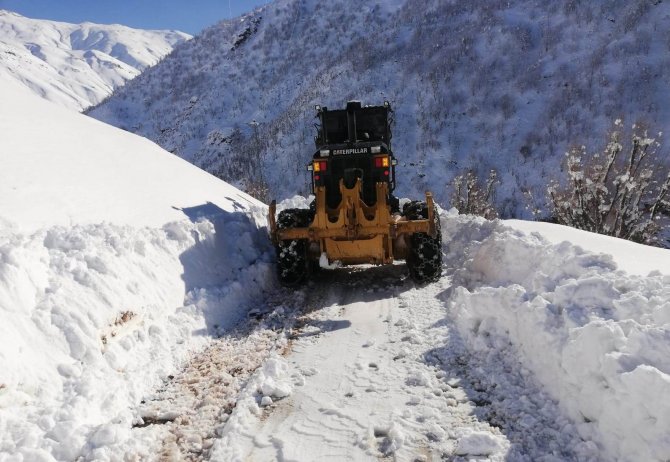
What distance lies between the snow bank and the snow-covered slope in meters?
3.21

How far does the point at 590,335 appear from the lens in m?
3.57

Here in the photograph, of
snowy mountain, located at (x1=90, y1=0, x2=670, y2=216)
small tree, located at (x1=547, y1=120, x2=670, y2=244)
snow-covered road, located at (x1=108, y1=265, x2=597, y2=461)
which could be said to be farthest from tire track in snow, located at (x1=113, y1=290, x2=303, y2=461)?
snowy mountain, located at (x1=90, y1=0, x2=670, y2=216)

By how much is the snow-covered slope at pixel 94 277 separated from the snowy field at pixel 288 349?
20 mm

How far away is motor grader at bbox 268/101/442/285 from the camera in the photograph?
24.6ft

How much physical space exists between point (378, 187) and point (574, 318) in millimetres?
3987

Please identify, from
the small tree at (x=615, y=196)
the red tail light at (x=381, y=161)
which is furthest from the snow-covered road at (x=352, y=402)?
the small tree at (x=615, y=196)

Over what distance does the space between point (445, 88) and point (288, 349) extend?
131 feet

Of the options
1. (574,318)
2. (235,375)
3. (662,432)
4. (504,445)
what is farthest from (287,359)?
(662,432)

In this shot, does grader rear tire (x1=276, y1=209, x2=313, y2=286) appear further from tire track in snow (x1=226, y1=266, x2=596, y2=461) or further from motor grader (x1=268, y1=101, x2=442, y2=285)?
tire track in snow (x1=226, y1=266, x2=596, y2=461)

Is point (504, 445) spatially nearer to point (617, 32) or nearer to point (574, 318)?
point (574, 318)

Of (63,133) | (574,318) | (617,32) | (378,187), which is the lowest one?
(574,318)

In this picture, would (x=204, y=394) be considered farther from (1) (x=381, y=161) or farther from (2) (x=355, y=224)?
(1) (x=381, y=161)

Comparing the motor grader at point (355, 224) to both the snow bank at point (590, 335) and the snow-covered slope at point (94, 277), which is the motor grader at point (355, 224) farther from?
A: the snow bank at point (590, 335)

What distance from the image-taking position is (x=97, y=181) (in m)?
7.47
